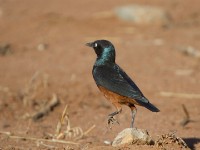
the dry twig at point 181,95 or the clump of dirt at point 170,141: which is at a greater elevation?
the dry twig at point 181,95

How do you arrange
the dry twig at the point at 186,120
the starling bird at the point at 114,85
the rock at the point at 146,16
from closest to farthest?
the starling bird at the point at 114,85, the dry twig at the point at 186,120, the rock at the point at 146,16

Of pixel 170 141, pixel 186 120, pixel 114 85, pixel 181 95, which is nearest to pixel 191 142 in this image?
pixel 170 141

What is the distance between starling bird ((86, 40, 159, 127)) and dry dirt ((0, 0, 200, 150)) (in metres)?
0.53

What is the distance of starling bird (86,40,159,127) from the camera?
7.40 m

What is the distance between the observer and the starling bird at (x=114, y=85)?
24.3 ft

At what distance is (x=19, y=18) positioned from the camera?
21.2m

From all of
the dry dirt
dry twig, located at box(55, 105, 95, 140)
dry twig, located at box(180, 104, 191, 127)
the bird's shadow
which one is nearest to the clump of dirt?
the dry dirt

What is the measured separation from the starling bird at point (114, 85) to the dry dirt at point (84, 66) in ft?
1.75

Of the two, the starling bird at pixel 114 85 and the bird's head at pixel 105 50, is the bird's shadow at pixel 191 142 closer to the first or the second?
the starling bird at pixel 114 85

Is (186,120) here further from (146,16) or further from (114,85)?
(146,16)

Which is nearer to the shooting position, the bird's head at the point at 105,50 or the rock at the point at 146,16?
the bird's head at the point at 105,50

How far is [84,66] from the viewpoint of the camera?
14.8m

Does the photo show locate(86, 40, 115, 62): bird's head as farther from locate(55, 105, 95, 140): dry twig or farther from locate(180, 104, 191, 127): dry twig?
locate(180, 104, 191, 127): dry twig

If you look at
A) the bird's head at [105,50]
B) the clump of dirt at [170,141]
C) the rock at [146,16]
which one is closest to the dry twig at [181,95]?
the bird's head at [105,50]
